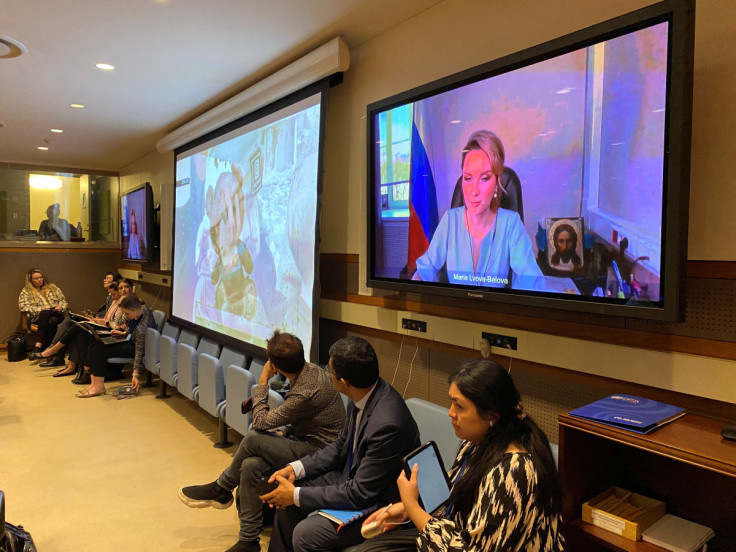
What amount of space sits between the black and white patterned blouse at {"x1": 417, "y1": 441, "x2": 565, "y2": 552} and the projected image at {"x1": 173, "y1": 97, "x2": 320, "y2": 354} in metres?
2.20

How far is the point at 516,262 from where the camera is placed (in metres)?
2.18

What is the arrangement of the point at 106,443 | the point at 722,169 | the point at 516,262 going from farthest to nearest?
the point at 106,443
the point at 516,262
the point at 722,169

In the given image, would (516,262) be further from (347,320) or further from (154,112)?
(154,112)

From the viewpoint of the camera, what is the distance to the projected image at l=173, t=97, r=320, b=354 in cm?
363

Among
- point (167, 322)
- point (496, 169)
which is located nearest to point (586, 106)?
point (496, 169)

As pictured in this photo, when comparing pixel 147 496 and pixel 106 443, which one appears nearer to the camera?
pixel 147 496

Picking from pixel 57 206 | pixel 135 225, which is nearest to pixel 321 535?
pixel 135 225

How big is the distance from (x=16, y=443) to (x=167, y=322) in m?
2.21

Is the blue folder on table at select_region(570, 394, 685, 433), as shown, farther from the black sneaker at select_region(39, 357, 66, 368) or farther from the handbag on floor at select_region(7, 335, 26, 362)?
the handbag on floor at select_region(7, 335, 26, 362)

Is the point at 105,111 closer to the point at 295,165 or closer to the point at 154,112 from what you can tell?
the point at 154,112

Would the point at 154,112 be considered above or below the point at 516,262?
above

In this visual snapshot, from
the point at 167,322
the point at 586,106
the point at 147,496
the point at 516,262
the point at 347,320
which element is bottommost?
the point at 147,496

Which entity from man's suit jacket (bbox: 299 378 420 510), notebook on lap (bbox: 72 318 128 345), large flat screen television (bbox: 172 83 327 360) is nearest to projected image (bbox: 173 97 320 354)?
large flat screen television (bbox: 172 83 327 360)

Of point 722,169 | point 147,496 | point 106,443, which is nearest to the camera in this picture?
point 722,169
